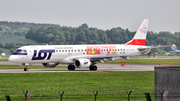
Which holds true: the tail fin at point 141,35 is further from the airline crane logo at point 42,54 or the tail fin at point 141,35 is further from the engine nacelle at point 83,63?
the airline crane logo at point 42,54

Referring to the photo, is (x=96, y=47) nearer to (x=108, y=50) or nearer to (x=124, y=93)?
(x=108, y=50)

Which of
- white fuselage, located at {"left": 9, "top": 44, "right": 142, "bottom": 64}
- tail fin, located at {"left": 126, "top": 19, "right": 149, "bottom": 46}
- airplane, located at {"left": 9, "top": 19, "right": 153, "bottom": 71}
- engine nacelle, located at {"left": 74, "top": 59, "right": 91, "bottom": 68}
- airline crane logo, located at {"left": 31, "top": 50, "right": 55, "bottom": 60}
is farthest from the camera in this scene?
tail fin, located at {"left": 126, "top": 19, "right": 149, "bottom": 46}

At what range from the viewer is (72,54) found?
2255 inches

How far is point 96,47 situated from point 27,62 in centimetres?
1344

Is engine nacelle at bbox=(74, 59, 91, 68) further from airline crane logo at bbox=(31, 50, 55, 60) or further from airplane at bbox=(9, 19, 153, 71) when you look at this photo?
airline crane logo at bbox=(31, 50, 55, 60)

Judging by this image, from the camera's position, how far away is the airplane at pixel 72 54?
53094 millimetres

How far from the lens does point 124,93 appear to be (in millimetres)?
28516

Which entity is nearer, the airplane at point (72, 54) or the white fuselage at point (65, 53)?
the white fuselage at point (65, 53)

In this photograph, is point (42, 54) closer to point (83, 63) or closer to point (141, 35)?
point (83, 63)

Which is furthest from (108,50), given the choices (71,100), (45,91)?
(71,100)

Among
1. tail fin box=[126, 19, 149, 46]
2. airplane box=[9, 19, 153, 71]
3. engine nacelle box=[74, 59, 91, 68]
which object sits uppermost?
tail fin box=[126, 19, 149, 46]

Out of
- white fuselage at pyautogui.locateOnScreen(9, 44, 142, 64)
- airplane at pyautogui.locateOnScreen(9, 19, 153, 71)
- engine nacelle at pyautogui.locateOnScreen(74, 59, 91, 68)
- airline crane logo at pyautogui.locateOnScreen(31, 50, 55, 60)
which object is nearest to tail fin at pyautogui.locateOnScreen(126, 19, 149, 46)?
airplane at pyautogui.locateOnScreen(9, 19, 153, 71)

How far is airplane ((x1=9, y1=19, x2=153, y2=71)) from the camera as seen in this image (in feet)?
174

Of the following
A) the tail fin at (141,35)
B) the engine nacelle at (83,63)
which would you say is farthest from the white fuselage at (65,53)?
the tail fin at (141,35)
